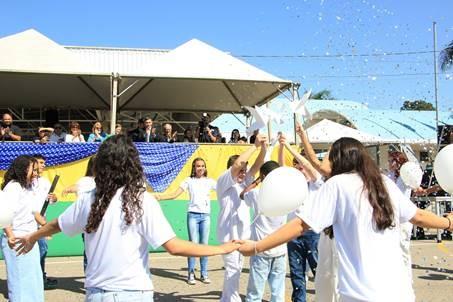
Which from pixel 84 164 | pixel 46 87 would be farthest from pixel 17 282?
pixel 46 87

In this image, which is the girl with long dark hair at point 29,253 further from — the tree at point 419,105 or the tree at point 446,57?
the tree at point 419,105

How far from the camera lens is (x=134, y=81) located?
39.7 ft

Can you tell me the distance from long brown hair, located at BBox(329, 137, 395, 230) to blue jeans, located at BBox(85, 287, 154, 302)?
136cm

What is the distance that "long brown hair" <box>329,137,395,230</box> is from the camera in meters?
3.07

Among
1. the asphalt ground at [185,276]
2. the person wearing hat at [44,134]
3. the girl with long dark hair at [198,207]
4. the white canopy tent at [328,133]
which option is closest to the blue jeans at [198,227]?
the girl with long dark hair at [198,207]

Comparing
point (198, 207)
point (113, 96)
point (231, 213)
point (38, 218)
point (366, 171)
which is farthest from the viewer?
point (113, 96)

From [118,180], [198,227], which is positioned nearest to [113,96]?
[198,227]

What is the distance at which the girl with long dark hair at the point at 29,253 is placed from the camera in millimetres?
5395

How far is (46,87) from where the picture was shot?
13492 millimetres

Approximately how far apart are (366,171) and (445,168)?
4.08 ft

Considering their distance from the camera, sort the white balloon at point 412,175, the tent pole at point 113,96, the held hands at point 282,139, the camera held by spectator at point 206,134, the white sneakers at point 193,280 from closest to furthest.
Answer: the held hands at point 282,139
the white balloon at point 412,175
the white sneakers at point 193,280
the tent pole at point 113,96
the camera held by spectator at point 206,134

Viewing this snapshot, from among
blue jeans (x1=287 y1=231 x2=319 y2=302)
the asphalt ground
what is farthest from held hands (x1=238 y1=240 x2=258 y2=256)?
the asphalt ground

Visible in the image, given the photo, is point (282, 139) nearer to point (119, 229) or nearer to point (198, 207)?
point (119, 229)

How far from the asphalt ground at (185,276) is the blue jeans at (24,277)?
1898 millimetres
